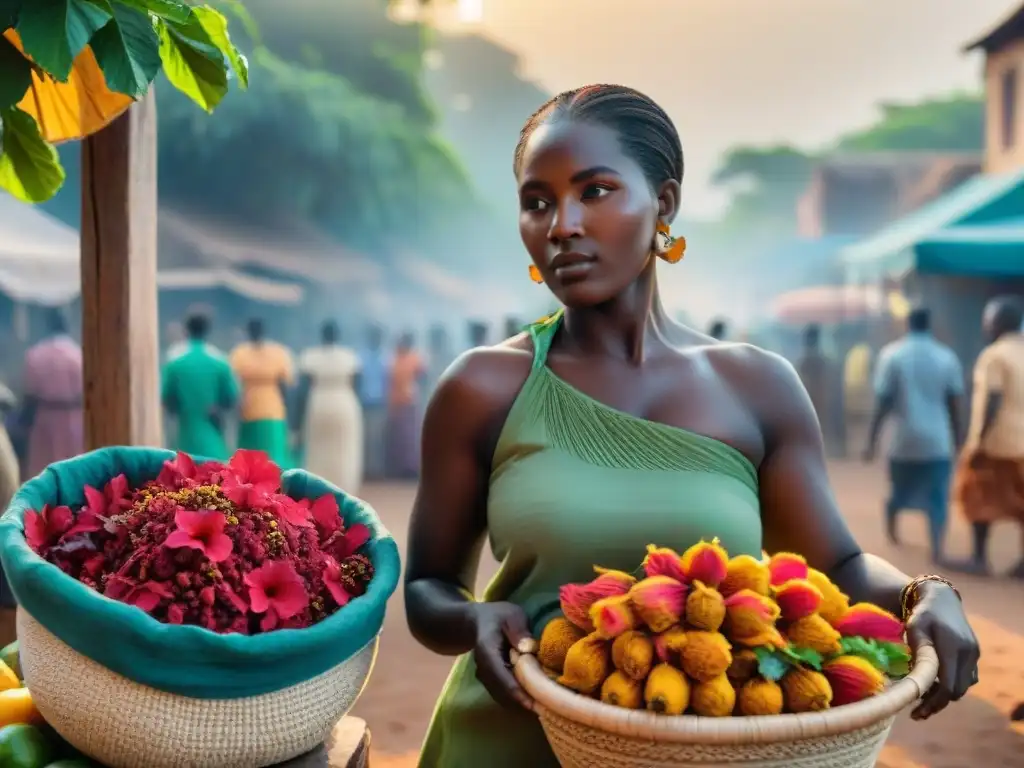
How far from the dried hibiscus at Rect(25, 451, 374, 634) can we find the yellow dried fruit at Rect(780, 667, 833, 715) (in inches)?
28.0

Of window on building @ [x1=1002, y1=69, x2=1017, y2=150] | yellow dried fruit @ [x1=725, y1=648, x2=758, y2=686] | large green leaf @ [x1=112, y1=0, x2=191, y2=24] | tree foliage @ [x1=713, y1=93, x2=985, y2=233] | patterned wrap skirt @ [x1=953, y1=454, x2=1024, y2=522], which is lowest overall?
patterned wrap skirt @ [x1=953, y1=454, x2=1024, y2=522]

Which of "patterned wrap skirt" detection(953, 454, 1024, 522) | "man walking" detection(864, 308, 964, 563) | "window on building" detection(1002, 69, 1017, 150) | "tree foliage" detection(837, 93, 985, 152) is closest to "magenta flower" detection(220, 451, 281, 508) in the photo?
"patterned wrap skirt" detection(953, 454, 1024, 522)

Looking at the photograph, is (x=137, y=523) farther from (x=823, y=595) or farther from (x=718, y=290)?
(x=718, y=290)

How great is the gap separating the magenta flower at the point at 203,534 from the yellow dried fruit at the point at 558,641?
1.67 feet

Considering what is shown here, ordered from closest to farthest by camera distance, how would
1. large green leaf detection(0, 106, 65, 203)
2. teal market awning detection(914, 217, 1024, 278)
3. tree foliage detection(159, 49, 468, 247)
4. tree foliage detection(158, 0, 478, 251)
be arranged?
large green leaf detection(0, 106, 65, 203), teal market awning detection(914, 217, 1024, 278), tree foliage detection(159, 49, 468, 247), tree foliage detection(158, 0, 478, 251)

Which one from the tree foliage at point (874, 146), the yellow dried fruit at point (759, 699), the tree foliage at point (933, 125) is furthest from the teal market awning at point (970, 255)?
the tree foliage at point (933, 125)

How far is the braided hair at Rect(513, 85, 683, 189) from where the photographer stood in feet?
5.24

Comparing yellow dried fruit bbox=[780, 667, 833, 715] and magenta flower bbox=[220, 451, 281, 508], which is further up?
magenta flower bbox=[220, 451, 281, 508]

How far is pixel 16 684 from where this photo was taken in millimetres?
2039

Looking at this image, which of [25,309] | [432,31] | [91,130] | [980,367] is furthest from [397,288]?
[91,130]

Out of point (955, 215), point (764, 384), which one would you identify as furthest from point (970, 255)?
point (764, 384)

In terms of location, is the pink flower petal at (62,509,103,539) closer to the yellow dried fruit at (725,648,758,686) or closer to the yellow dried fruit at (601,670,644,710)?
the yellow dried fruit at (601,670,644,710)

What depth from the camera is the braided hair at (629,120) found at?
5.24ft

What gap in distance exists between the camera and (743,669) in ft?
4.07
